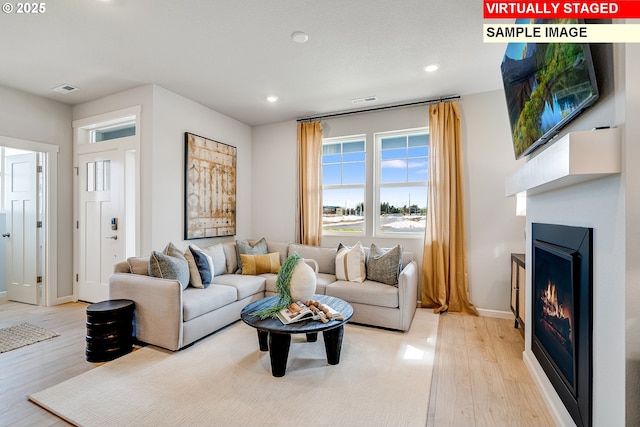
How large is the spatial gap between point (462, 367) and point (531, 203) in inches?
54.7

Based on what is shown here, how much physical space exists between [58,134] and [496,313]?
6.10m

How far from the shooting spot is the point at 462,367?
231 centimetres

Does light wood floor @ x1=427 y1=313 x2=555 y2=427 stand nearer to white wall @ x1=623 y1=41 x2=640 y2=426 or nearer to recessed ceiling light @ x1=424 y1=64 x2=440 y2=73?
white wall @ x1=623 y1=41 x2=640 y2=426

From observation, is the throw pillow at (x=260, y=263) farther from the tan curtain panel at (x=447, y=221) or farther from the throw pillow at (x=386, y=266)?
the tan curtain panel at (x=447, y=221)

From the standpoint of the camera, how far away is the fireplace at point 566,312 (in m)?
1.36

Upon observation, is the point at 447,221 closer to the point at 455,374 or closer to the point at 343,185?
the point at 343,185

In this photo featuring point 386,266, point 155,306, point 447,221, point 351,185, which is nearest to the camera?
point 155,306

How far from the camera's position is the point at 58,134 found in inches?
154

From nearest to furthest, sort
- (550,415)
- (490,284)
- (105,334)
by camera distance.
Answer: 1. (550,415)
2. (105,334)
3. (490,284)

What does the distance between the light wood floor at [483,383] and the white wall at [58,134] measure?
4.74 m

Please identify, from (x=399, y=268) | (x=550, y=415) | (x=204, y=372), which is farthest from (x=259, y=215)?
(x=550, y=415)

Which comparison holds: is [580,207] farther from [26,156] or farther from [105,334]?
[26,156]

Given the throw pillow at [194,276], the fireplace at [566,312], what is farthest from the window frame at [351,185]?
the fireplace at [566,312]

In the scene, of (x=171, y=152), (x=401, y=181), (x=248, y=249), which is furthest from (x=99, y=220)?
(x=401, y=181)
